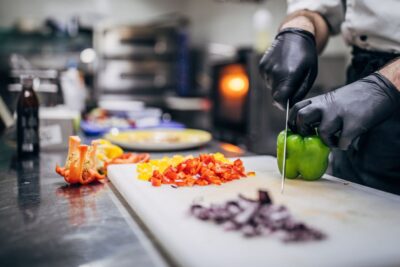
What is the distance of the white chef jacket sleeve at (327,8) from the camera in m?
1.52

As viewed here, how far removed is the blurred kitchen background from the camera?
120 inches

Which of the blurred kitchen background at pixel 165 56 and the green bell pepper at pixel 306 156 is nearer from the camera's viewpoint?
the green bell pepper at pixel 306 156

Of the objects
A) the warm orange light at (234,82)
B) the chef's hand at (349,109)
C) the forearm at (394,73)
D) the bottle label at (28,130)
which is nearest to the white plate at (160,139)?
A: the bottle label at (28,130)

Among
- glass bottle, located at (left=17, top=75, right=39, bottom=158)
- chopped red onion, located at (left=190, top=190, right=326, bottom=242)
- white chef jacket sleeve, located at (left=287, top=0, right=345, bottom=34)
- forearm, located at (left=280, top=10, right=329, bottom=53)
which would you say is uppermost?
white chef jacket sleeve, located at (left=287, top=0, right=345, bottom=34)

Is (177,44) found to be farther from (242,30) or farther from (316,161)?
(316,161)

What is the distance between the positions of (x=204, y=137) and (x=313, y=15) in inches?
28.1

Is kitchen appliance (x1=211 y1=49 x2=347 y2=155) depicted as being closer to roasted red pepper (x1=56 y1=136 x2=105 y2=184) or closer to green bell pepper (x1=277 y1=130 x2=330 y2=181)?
green bell pepper (x1=277 y1=130 x2=330 y2=181)

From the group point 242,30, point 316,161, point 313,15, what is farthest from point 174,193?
point 242,30

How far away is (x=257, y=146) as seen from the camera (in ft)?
9.88

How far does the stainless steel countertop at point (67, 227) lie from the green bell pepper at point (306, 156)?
1.55 feet

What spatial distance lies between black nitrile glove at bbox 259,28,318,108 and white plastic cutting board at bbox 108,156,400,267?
254mm

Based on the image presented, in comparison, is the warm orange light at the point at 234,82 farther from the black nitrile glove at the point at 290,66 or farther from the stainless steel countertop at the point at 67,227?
the stainless steel countertop at the point at 67,227

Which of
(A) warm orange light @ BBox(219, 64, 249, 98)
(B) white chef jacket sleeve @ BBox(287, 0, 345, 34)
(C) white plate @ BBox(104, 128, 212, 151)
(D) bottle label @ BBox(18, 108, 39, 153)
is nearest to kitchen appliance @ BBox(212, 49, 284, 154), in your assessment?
(A) warm orange light @ BBox(219, 64, 249, 98)

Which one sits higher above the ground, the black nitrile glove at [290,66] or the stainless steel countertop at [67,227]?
the black nitrile glove at [290,66]
